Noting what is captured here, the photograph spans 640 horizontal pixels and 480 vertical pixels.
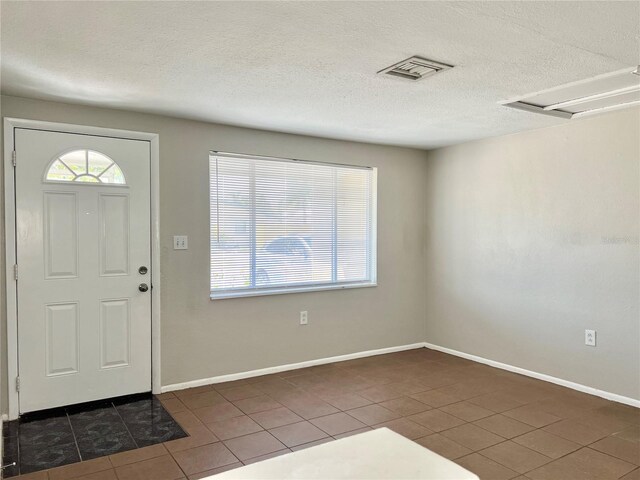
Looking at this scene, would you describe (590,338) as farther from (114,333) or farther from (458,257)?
(114,333)

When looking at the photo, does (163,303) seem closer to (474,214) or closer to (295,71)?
(295,71)

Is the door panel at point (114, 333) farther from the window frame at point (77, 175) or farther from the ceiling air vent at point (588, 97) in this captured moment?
the ceiling air vent at point (588, 97)

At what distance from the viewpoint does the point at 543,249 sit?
13.8ft

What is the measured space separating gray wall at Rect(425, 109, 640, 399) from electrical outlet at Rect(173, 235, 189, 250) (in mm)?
2719

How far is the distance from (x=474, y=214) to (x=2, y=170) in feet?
13.2

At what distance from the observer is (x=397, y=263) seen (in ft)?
17.1

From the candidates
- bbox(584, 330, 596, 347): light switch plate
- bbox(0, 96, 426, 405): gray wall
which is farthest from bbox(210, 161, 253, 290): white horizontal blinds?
bbox(584, 330, 596, 347): light switch plate

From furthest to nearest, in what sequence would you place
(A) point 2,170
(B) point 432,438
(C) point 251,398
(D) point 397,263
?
1. (D) point 397,263
2. (C) point 251,398
3. (A) point 2,170
4. (B) point 432,438

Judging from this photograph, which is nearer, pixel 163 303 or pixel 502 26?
pixel 502 26

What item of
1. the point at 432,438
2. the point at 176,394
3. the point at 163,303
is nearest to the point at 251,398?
the point at 176,394

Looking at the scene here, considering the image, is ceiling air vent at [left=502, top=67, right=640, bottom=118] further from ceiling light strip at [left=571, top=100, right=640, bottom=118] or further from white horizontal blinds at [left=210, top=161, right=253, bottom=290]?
white horizontal blinds at [left=210, top=161, right=253, bottom=290]

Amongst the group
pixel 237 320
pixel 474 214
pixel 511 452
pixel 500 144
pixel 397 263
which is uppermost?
pixel 500 144

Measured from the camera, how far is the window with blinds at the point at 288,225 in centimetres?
418

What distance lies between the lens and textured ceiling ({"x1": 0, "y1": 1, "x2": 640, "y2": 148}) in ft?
6.55
